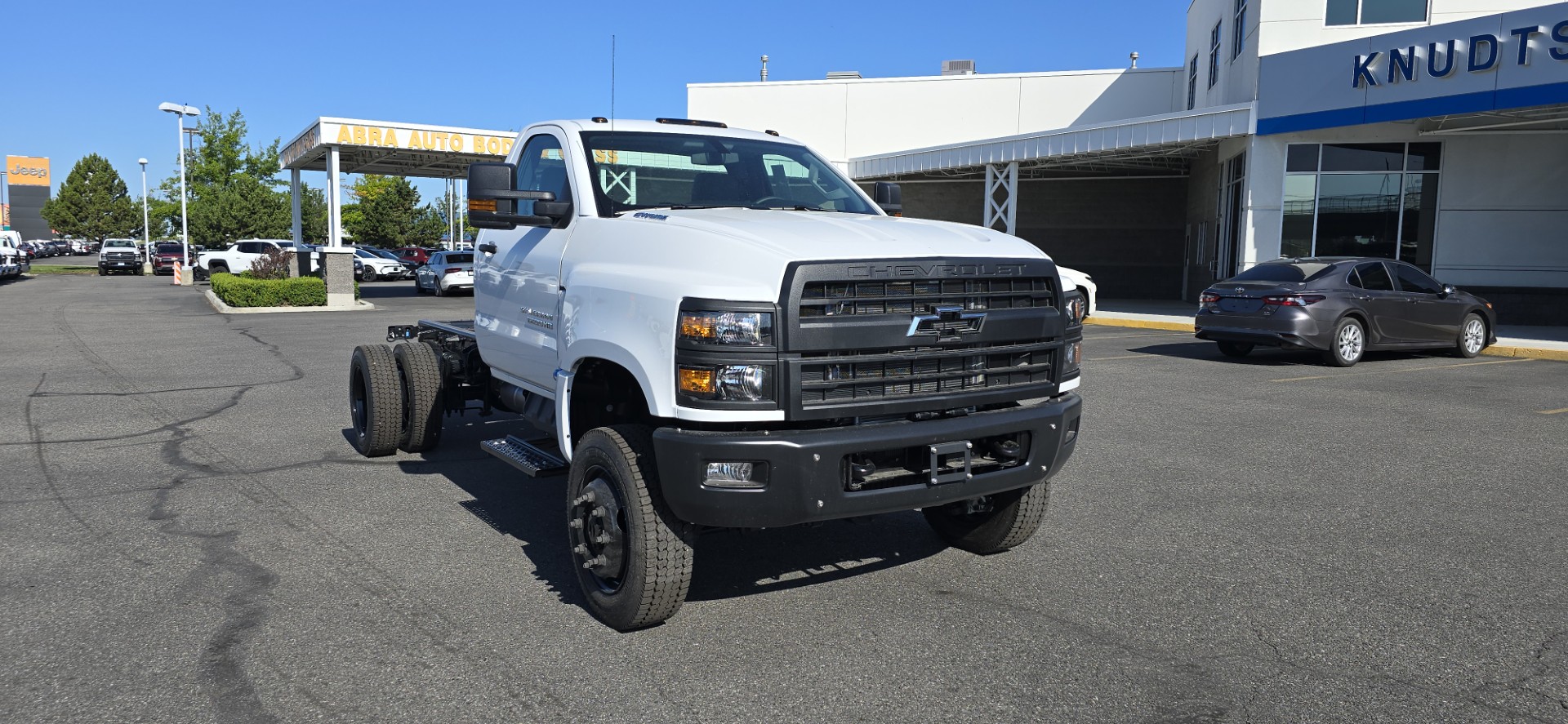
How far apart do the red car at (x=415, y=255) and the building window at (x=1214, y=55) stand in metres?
33.4

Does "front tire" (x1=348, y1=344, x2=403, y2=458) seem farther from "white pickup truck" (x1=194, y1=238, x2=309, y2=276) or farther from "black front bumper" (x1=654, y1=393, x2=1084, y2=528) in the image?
"white pickup truck" (x1=194, y1=238, x2=309, y2=276)

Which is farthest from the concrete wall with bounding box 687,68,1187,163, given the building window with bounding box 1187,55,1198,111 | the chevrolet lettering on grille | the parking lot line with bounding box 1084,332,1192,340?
the chevrolet lettering on grille

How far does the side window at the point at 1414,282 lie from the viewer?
1422 cm

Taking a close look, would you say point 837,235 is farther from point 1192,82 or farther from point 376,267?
point 376,267

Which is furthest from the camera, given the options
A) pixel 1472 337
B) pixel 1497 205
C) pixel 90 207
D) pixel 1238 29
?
pixel 90 207

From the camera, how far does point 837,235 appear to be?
167 inches

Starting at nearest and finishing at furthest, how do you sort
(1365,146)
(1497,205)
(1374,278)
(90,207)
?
(1374,278) < (1497,205) < (1365,146) < (90,207)

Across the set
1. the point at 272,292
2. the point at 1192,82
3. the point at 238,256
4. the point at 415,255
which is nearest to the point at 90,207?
the point at 415,255

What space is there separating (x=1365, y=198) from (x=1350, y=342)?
34.4ft

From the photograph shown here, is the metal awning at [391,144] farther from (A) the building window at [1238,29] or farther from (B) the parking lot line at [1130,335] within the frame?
(A) the building window at [1238,29]

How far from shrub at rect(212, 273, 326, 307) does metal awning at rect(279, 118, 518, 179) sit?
412 cm

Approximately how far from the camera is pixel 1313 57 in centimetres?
2117

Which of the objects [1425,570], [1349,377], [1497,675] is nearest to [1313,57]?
[1349,377]

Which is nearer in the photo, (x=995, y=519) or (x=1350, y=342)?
(x=995, y=519)
